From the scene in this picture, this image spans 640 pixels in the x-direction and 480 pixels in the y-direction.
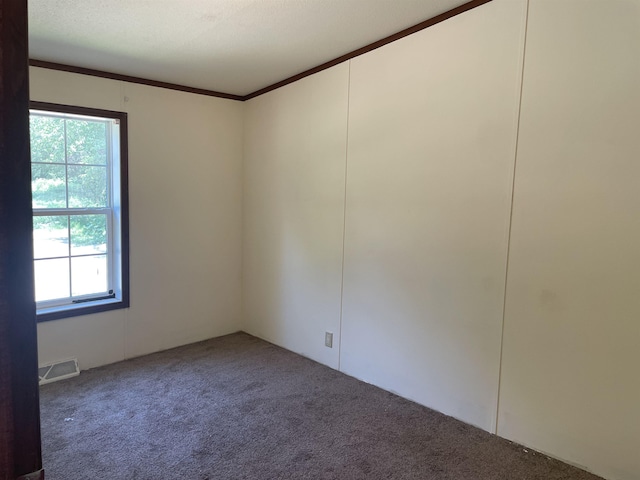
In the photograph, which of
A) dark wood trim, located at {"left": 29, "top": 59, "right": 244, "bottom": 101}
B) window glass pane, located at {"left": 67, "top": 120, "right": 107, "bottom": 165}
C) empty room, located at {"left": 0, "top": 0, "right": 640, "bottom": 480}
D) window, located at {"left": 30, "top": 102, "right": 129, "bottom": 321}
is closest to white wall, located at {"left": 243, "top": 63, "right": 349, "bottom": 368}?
empty room, located at {"left": 0, "top": 0, "right": 640, "bottom": 480}

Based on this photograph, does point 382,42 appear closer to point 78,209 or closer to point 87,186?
point 87,186

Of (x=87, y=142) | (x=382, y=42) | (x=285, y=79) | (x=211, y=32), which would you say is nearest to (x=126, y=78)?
(x=87, y=142)

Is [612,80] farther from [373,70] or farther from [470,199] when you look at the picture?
[373,70]

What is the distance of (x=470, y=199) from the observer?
91.4 inches

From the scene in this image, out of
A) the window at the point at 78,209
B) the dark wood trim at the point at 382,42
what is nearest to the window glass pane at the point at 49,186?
the window at the point at 78,209

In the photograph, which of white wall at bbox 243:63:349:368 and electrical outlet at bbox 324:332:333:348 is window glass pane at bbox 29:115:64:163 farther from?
electrical outlet at bbox 324:332:333:348

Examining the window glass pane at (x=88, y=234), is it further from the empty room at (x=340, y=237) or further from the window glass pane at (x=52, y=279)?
the window glass pane at (x=52, y=279)

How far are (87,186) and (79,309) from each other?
3.29 ft

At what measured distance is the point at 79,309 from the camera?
3.22m

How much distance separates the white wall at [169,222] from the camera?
324cm

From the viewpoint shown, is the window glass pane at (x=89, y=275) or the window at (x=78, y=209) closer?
the window at (x=78, y=209)

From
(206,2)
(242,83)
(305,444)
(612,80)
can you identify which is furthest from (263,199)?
(612,80)

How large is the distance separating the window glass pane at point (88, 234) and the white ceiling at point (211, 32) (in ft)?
3.97

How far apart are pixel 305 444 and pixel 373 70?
2.44m
